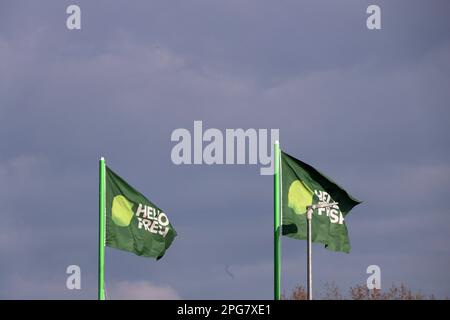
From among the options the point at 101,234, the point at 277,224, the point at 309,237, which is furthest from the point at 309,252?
the point at 101,234

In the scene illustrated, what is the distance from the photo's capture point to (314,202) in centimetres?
4569

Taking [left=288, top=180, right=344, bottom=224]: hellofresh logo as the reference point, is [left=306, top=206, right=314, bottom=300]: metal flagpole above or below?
below

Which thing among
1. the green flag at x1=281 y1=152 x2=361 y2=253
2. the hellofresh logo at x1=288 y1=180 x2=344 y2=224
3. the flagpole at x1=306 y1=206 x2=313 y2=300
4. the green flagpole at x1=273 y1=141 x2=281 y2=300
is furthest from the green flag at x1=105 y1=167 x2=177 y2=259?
the flagpole at x1=306 y1=206 x2=313 y2=300

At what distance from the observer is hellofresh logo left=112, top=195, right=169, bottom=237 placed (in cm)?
4538

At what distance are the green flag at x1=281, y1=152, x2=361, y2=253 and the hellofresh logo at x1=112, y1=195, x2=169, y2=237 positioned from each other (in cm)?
470

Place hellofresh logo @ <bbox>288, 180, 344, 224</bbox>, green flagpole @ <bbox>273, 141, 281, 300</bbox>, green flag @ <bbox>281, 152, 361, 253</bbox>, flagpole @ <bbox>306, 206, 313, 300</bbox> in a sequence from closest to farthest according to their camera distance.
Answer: green flagpole @ <bbox>273, 141, 281, 300</bbox>, flagpole @ <bbox>306, 206, 313, 300</bbox>, green flag @ <bbox>281, 152, 361, 253</bbox>, hellofresh logo @ <bbox>288, 180, 344, 224</bbox>

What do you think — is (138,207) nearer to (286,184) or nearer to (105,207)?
(105,207)

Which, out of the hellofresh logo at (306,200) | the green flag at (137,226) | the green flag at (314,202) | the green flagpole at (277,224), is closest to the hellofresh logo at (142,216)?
the green flag at (137,226)

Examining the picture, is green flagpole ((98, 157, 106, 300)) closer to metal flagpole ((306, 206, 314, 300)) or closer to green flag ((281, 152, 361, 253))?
green flag ((281, 152, 361, 253))
